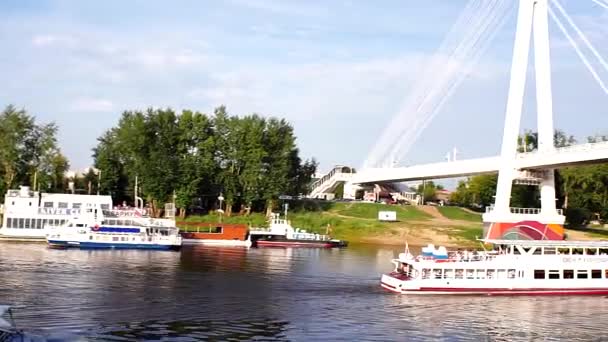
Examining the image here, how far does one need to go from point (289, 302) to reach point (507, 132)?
36.9 metres

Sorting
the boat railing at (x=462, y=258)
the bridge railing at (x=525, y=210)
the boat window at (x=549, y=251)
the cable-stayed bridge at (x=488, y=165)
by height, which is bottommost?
the boat railing at (x=462, y=258)

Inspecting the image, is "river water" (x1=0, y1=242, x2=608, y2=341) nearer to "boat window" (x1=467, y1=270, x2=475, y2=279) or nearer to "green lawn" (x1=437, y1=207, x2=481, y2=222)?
"boat window" (x1=467, y1=270, x2=475, y2=279)

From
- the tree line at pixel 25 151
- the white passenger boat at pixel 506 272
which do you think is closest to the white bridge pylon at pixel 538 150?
the white passenger boat at pixel 506 272

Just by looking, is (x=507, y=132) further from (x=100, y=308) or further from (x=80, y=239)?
(x=100, y=308)

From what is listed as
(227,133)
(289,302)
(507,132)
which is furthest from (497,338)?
(227,133)

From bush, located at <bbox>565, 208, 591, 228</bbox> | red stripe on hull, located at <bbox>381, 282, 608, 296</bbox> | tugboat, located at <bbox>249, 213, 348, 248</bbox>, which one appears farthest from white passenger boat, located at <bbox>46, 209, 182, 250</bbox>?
bush, located at <bbox>565, 208, 591, 228</bbox>

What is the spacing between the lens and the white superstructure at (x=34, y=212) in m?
69.7

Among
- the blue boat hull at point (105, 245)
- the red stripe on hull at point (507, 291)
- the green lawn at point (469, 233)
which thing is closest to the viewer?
the red stripe on hull at point (507, 291)

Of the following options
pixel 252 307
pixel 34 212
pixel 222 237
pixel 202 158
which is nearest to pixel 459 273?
pixel 252 307

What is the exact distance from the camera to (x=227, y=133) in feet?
311

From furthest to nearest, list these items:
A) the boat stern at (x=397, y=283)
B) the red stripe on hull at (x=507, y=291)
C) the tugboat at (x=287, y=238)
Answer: the tugboat at (x=287, y=238) < the red stripe on hull at (x=507, y=291) < the boat stern at (x=397, y=283)

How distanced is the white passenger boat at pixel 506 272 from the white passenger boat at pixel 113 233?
26.6 meters

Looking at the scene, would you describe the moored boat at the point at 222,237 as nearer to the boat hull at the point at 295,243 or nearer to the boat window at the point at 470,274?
the boat hull at the point at 295,243

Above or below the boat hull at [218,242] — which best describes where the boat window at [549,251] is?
above
